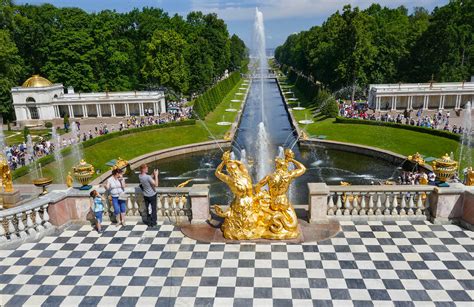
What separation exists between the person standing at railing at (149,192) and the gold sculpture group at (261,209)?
281 centimetres

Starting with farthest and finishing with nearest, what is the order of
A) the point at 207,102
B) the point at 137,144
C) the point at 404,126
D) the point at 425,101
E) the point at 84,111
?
1. the point at 84,111
2. the point at 207,102
3. the point at 425,101
4. the point at 404,126
5. the point at 137,144

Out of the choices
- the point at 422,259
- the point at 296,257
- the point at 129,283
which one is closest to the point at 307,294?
the point at 296,257

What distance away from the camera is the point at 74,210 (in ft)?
51.0

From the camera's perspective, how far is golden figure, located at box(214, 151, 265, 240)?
13492 mm

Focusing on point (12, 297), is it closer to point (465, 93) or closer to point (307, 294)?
point (307, 294)

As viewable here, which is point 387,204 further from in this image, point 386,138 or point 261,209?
point 386,138

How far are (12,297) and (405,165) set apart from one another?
34.5 meters

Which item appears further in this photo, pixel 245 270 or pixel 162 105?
pixel 162 105

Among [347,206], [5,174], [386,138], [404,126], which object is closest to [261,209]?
[347,206]

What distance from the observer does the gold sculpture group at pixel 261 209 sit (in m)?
13.5

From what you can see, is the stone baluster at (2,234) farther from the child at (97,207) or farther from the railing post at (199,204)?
the railing post at (199,204)

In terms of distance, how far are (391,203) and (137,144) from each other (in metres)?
37.4

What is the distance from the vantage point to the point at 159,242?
45.5ft

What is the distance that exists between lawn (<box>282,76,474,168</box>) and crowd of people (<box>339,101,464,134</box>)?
3.68 metres
